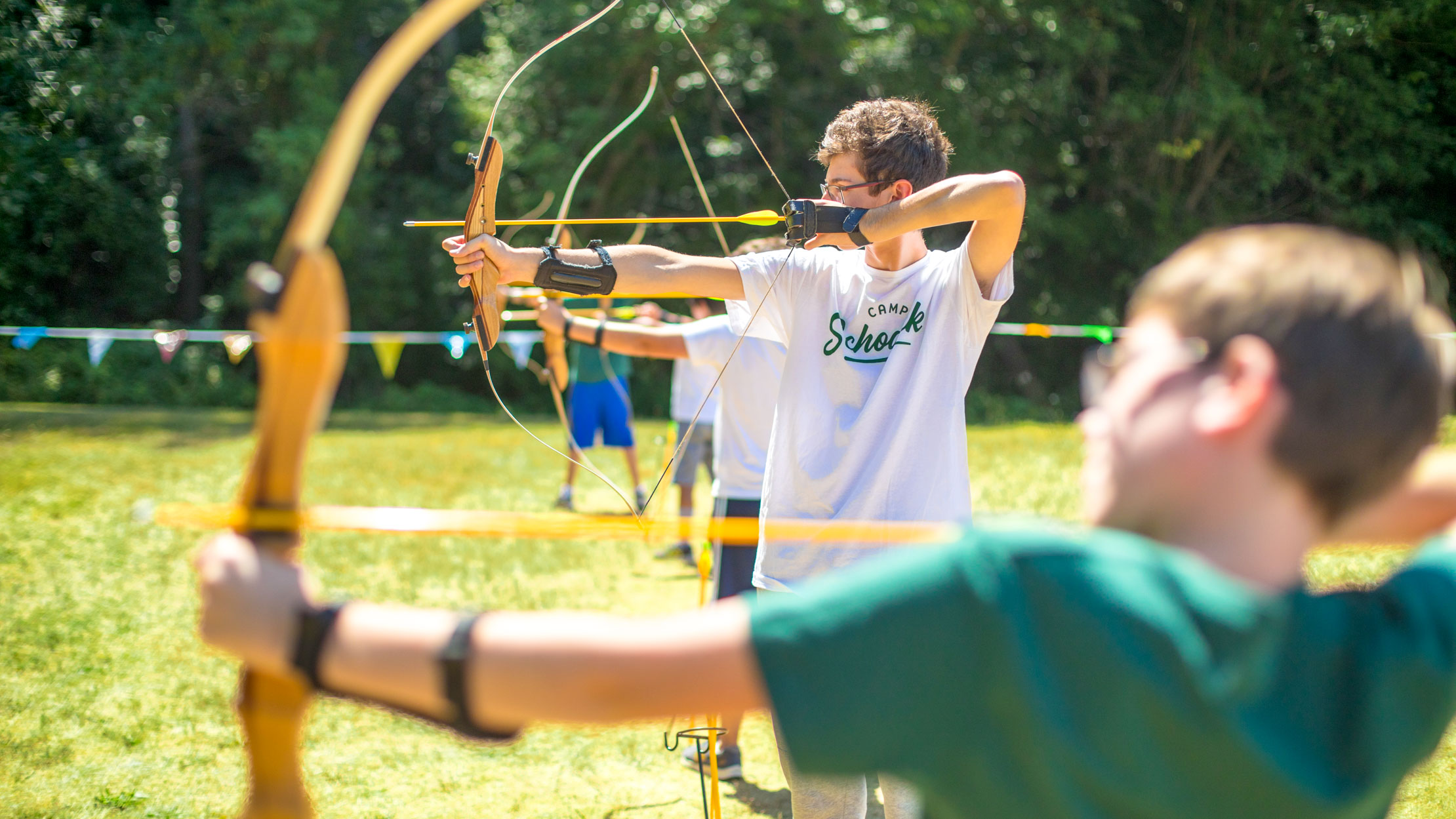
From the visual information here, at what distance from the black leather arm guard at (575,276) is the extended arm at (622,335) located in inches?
35.3

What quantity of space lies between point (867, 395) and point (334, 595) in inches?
168

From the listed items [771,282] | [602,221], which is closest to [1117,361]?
[771,282]

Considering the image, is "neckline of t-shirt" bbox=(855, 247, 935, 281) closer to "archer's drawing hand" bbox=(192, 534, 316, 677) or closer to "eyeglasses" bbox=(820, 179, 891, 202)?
"eyeglasses" bbox=(820, 179, 891, 202)

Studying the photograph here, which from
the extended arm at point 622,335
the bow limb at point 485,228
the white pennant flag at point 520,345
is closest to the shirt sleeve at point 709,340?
the extended arm at point 622,335

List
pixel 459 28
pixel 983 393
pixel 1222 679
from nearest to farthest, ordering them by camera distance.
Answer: pixel 1222 679
pixel 983 393
pixel 459 28

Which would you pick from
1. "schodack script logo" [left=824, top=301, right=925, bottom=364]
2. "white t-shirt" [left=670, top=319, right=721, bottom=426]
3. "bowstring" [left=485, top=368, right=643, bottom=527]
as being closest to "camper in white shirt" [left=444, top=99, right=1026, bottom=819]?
"schodack script logo" [left=824, top=301, right=925, bottom=364]

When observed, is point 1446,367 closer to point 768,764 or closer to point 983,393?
point 768,764

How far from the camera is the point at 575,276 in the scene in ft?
6.84

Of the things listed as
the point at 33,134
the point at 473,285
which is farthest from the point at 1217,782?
the point at 33,134

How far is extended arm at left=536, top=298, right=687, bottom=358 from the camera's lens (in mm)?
3111

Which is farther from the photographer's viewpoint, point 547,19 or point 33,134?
point 33,134

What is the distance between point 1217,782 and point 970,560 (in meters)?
0.23

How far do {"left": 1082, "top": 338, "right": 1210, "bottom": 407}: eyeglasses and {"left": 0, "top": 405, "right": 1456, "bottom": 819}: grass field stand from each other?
1.32 feet

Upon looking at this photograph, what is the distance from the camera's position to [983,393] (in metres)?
15.6
